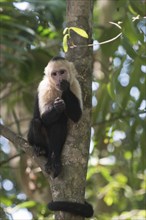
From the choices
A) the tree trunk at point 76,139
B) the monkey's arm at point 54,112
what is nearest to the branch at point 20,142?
the tree trunk at point 76,139

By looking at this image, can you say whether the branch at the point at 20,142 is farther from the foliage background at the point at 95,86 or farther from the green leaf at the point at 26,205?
the green leaf at the point at 26,205

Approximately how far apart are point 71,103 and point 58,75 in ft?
1.01

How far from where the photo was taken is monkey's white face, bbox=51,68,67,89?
9.36 feet

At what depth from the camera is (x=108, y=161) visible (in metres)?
4.61

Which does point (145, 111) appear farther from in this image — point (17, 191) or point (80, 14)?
point (17, 191)

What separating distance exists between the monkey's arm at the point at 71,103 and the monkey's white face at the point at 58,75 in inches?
2.0

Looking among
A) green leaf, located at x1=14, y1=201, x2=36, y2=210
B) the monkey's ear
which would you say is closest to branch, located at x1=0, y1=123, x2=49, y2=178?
the monkey's ear

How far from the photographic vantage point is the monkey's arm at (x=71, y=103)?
254 cm

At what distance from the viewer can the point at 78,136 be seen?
2.42m

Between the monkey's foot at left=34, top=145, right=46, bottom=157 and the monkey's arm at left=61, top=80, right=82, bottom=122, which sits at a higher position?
the monkey's arm at left=61, top=80, right=82, bottom=122

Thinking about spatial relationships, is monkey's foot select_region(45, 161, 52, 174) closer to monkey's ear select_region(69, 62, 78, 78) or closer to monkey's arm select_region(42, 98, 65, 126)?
monkey's arm select_region(42, 98, 65, 126)

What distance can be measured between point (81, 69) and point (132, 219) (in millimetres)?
1802

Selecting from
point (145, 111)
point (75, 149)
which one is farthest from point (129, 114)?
point (75, 149)

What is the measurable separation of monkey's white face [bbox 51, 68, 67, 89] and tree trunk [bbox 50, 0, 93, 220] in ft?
0.60
